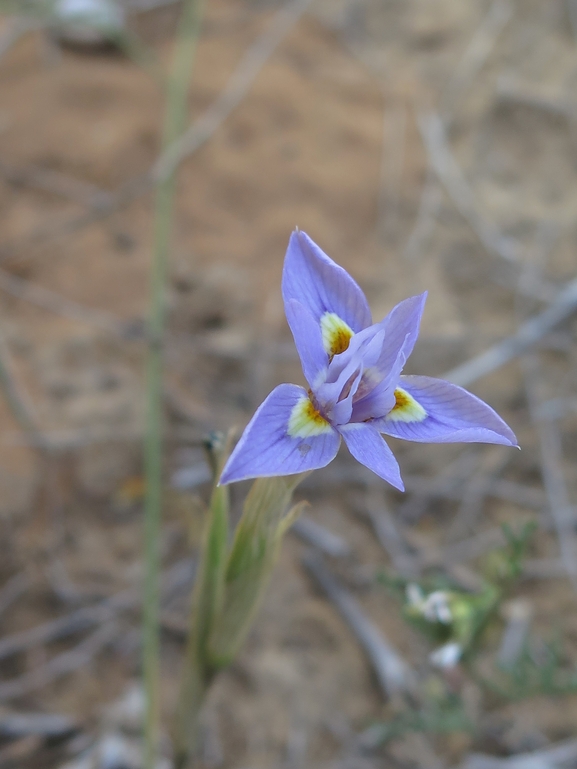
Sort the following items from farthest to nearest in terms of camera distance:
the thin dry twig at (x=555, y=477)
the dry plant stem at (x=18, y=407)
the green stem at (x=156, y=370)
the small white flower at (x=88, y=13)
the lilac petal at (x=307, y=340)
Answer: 1. the small white flower at (x=88, y=13)
2. the thin dry twig at (x=555, y=477)
3. the dry plant stem at (x=18, y=407)
4. the green stem at (x=156, y=370)
5. the lilac petal at (x=307, y=340)

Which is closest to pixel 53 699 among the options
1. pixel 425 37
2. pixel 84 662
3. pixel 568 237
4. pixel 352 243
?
pixel 84 662

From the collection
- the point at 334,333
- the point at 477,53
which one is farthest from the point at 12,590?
the point at 477,53

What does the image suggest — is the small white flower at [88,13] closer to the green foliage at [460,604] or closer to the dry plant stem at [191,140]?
the dry plant stem at [191,140]

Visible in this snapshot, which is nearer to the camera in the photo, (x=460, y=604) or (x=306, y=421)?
(x=306, y=421)

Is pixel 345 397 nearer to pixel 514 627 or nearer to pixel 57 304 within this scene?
pixel 514 627

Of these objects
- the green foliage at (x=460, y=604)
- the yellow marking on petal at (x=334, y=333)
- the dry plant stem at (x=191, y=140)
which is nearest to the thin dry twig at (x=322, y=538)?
the green foliage at (x=460, y=604)

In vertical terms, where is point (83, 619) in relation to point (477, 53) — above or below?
below
